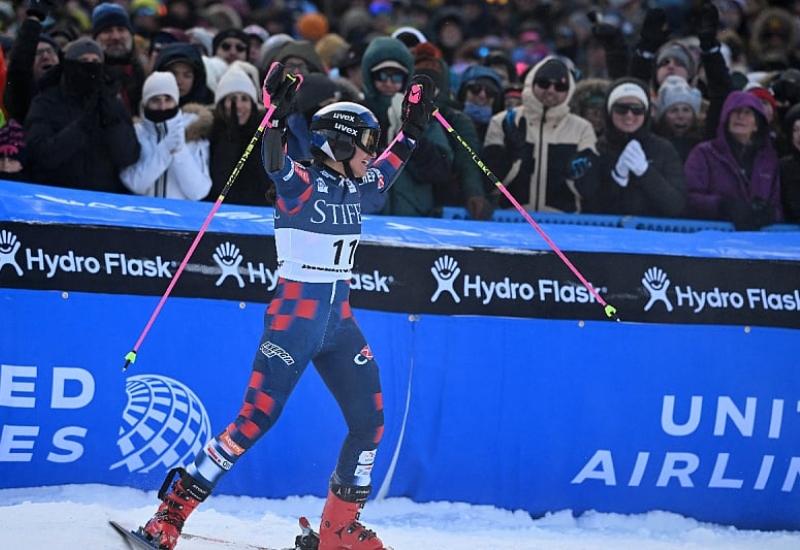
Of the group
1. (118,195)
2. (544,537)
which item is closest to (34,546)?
(118,195)

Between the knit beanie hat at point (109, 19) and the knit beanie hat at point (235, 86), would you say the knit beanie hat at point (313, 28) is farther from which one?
the knit beanie hat at point (235, 86)

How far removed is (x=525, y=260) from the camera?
24.7 feet

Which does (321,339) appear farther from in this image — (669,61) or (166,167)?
(669,61)

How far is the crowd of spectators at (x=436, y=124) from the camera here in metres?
7.99

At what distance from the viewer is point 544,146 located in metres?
8.80

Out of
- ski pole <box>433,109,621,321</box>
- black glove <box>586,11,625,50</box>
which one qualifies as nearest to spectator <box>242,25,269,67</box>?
black glove <box>586,11,625,50</box>

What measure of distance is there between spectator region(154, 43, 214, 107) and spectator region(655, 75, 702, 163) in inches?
132

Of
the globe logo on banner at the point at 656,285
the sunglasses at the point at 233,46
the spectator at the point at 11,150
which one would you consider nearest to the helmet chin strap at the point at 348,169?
the globe logo on banner at the point at 656,285

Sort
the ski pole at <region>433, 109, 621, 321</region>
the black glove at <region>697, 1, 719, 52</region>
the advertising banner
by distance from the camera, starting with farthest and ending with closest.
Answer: the black glove at <region>697, 1, 719, 52</region> < the advertising banner < the ski pole at <region>433, 109, 621, 321</region>

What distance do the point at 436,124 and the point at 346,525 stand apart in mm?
3294

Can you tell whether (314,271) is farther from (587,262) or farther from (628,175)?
(628,175)

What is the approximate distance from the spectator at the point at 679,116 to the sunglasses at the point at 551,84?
42.6 inches

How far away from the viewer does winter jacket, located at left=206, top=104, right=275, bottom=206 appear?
8.27 metres

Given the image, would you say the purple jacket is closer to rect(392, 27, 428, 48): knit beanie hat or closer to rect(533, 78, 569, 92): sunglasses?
rect(533, 78, 569, 92): sunglasses
